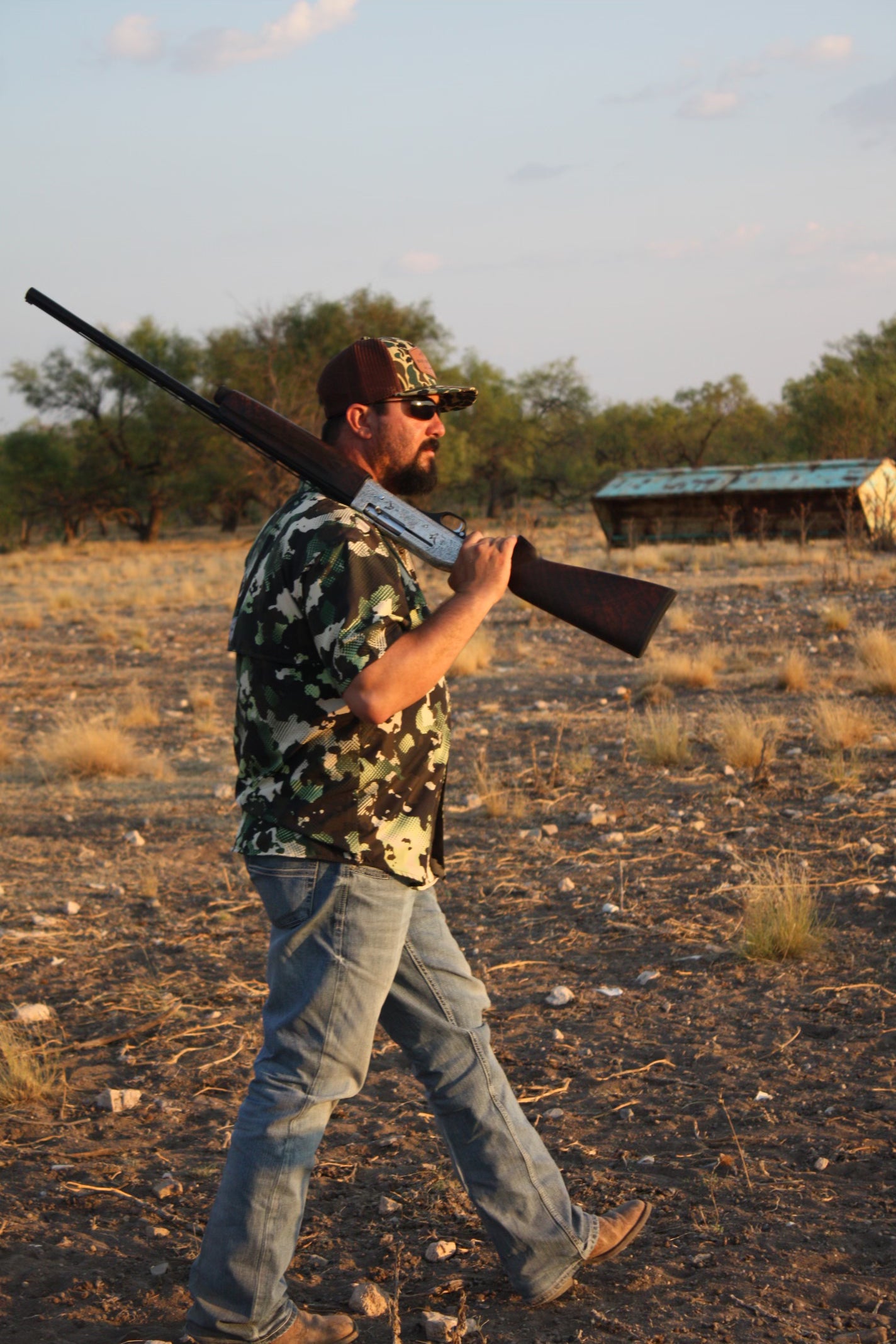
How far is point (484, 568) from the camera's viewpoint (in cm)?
256

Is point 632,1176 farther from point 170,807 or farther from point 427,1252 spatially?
point 170,807

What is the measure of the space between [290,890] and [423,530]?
30.6 inches

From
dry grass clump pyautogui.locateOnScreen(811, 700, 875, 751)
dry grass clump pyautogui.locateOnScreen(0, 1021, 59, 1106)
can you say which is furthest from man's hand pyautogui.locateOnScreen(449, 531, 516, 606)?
dry grass clump pyautogui.locateOnScreen(811, 700, 875, 751)

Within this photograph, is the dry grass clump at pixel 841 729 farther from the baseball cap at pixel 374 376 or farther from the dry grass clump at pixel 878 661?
the baseball cap at pixel 374 376

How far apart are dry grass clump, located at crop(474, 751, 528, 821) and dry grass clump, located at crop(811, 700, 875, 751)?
→ 6.89 feet

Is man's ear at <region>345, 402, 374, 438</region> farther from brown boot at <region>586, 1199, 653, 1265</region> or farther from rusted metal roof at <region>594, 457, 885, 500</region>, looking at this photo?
rusted metal roof at <region>594, 457, 885, 500</region>

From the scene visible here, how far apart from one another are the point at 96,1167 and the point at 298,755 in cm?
175

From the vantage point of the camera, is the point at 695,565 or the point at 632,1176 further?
the point at 695,565

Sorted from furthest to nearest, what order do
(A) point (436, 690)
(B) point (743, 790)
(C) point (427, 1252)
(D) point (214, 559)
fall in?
1. (D) point (214, 559)
2. (B) point (743, 790)
3. (C) point (427, 1252)
4. (A) point (436, 690)

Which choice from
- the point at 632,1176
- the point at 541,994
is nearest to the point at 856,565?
the point at 541,994

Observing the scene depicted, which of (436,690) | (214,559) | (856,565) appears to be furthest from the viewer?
(214,559)

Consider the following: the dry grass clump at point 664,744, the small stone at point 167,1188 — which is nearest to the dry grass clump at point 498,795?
the dry grass clump at point 664,744

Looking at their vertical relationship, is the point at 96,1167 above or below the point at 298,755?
below

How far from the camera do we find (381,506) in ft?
8.64
